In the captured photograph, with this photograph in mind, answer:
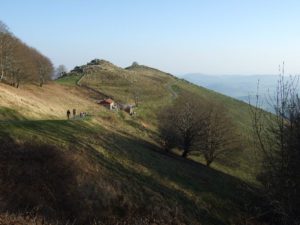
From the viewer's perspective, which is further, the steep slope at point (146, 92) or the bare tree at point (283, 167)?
the steep slope at point (146, 92)

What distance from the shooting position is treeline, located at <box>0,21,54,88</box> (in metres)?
82.2

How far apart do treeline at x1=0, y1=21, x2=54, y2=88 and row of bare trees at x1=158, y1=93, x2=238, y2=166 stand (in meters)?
38.6

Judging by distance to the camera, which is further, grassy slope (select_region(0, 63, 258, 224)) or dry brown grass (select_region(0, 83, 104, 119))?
dry brown grass (select_region(0, 83, 104, 119))

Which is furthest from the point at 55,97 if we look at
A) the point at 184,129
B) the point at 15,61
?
the point at 184,129

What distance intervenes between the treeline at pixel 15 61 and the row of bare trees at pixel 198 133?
3863cm

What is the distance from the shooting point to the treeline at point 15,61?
270 ft

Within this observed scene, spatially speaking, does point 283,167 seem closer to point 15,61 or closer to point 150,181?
point 150,181

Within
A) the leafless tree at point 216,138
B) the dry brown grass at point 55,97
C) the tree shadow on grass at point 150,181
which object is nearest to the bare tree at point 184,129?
the leafless tree at point 216,138

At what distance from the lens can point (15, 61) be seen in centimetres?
8375

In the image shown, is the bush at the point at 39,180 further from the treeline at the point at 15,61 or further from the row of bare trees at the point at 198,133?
the treeline at the point at 15,61

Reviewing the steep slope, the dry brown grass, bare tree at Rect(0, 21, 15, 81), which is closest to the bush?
the dry brown grass

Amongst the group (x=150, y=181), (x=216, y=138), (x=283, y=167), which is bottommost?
(x=150, y=181)

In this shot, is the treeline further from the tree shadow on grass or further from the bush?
the bush

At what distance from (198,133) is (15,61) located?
4492 centimetres
